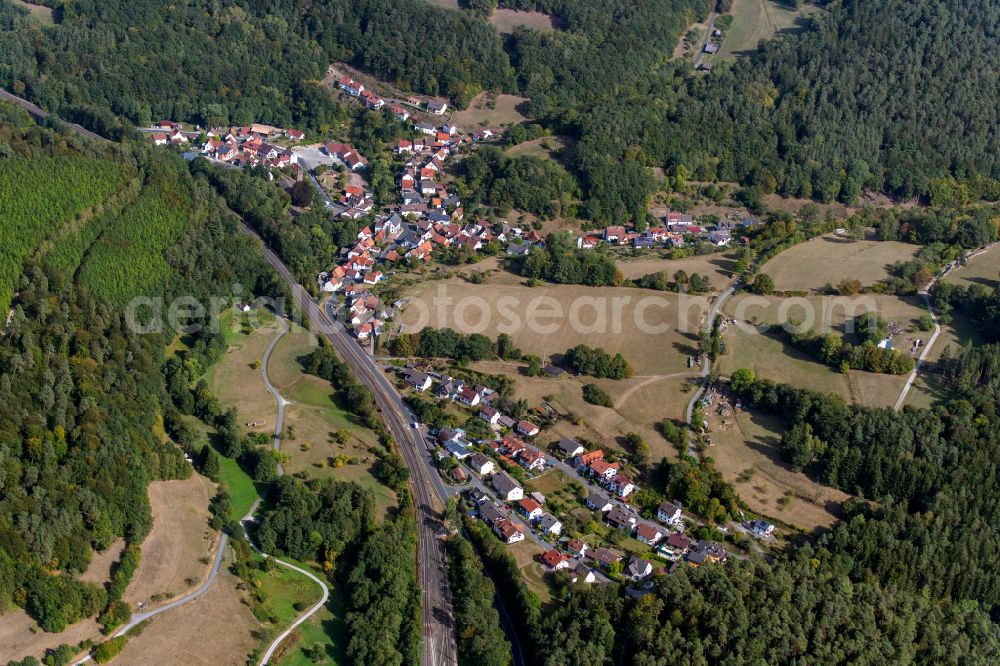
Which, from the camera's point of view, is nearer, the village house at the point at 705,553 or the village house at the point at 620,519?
the village house at the point at 705,553

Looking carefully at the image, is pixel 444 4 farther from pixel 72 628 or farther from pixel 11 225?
pixel 72 628

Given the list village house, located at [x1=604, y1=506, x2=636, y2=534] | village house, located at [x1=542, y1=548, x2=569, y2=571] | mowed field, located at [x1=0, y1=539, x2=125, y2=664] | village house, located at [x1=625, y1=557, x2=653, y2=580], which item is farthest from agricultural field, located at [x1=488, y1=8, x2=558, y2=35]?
mowed field, located at [x1=0, y1=539, x2=125, y2=664]

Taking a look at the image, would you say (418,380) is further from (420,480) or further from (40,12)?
(40,12)

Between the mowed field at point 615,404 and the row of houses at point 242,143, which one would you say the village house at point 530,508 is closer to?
the mowed field at point 615,404

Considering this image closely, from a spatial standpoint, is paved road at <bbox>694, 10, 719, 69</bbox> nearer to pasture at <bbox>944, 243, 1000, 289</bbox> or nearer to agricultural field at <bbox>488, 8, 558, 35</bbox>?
agricultural field at <bbox>488, 8, 558, 35</bbox>

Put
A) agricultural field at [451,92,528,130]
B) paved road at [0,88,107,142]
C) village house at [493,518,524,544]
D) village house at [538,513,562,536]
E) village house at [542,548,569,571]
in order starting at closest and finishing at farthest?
village house at [542,548,569,571], village house at [493,518,524,544], village house at [538,513,562,536], paved road at [0,88,107,142], agricultural field at [451,92,528,130]

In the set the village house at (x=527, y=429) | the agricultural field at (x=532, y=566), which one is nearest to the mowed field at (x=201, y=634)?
the agricultural field at (x=532, y=566)
